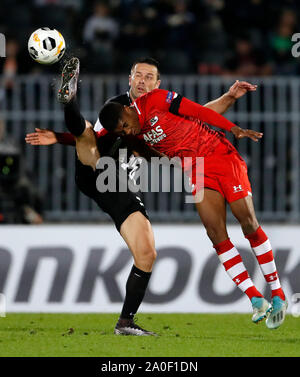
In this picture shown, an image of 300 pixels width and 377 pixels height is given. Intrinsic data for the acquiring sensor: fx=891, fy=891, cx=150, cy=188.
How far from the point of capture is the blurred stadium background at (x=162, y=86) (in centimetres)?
1005

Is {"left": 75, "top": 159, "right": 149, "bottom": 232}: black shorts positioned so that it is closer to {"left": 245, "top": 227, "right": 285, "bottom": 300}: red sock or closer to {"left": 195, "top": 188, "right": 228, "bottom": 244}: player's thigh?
{"left": 195, "top": 188, "right": 228, "bottom": 244}: player's thigh

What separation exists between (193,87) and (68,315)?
135 inches

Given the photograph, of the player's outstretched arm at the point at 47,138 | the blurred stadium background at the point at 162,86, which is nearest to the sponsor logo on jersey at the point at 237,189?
the player's outstretched arm at the point at 47,138

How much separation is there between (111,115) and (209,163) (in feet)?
3.08

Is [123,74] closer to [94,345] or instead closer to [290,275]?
[290,275]

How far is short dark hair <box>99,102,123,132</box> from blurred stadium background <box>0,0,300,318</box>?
753mm

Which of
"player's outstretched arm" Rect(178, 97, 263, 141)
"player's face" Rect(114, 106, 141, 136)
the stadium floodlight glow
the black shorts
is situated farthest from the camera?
the stadium floodlight glow

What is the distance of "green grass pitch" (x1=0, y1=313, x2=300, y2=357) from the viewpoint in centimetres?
665

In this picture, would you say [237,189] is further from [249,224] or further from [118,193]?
[118,193]

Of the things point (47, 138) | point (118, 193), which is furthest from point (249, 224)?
point (47, 138)

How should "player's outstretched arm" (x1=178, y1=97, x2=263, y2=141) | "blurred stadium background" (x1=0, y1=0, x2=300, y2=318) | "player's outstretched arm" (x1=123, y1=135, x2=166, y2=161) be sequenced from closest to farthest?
"player's outstretched arm" (x1=178, y1=97, x2=263, y2=141) → "player's outstretched arm" (x1=123, y1=135, x2=166, y2=161) → "blurred stadium background" (x1=0, y1=0, x2=300, y2=318)

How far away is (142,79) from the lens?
8.15m

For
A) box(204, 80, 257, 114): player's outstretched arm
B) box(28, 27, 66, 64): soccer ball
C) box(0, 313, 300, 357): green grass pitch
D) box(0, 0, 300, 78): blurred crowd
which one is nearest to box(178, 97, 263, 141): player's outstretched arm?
box(204, 80, 257, 114): player's outstretched arm

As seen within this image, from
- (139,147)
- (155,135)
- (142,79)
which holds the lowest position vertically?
(139,147)
